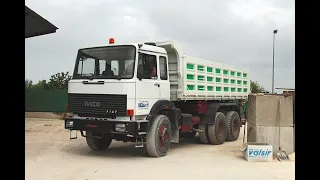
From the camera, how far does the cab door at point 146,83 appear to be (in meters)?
8.22

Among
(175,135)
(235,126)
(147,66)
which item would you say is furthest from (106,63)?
(235,126)

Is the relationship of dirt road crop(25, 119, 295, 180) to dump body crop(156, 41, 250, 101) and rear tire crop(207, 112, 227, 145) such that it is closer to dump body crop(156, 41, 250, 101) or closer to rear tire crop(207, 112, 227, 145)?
rear tire crop(207, 112, 227, 145)

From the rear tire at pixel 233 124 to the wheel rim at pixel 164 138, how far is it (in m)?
3.90

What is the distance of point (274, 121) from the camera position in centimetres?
909

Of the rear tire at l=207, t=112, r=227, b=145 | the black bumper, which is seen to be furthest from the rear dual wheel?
the black bumper

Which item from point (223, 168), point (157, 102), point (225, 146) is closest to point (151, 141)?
point (157, 102)

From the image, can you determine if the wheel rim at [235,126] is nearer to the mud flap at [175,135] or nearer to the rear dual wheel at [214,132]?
the rear dual wheel at [214,132]

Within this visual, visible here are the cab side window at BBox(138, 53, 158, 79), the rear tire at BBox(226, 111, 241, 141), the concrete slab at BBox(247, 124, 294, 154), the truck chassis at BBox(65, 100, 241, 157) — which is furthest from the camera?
the rear tire at BBox(226, 111, 241, 141)

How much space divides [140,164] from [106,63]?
2.64 m

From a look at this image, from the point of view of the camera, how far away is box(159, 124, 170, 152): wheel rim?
8.70m

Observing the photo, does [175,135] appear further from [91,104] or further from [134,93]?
[91,104]

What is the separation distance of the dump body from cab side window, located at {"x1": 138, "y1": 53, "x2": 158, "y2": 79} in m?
1.03
